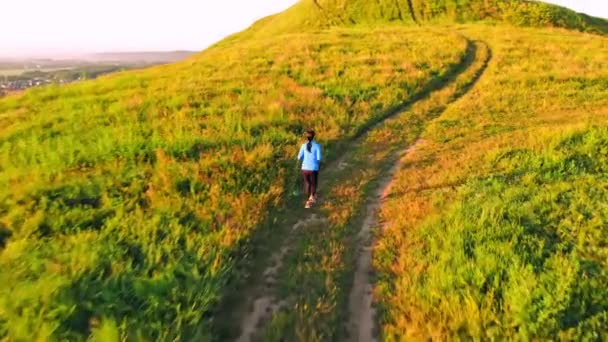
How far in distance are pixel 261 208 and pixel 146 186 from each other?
3.10m

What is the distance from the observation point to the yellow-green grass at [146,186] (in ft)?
19.7

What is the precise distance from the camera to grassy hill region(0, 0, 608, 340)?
19.8 feet

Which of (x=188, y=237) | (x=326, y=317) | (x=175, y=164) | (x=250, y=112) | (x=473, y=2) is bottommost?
(x=326, y=317)

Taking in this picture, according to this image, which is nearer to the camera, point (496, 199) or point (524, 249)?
point (524, 249)

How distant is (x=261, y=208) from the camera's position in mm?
9883

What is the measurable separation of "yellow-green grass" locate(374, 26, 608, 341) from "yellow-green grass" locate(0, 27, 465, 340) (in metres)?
3.14

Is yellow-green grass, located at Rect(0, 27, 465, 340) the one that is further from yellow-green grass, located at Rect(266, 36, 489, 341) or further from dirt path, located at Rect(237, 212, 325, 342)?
yellow-green grass, located at Rect(266, 36, 489, 341)

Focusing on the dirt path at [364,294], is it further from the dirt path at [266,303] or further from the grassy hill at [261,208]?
the dirt path at [266,303]

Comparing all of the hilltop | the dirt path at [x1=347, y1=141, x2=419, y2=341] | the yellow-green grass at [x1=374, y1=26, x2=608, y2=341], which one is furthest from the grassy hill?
the hilltop

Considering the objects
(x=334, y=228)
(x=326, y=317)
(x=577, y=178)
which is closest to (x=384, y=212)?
(x=334, y=228)

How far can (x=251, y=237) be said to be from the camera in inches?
343

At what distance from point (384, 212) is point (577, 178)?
210 inches

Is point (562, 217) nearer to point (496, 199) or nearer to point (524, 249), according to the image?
point (496, 199)

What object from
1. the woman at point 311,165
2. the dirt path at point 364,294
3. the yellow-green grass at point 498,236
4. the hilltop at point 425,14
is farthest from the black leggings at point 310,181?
the hilltop at point 425,14
